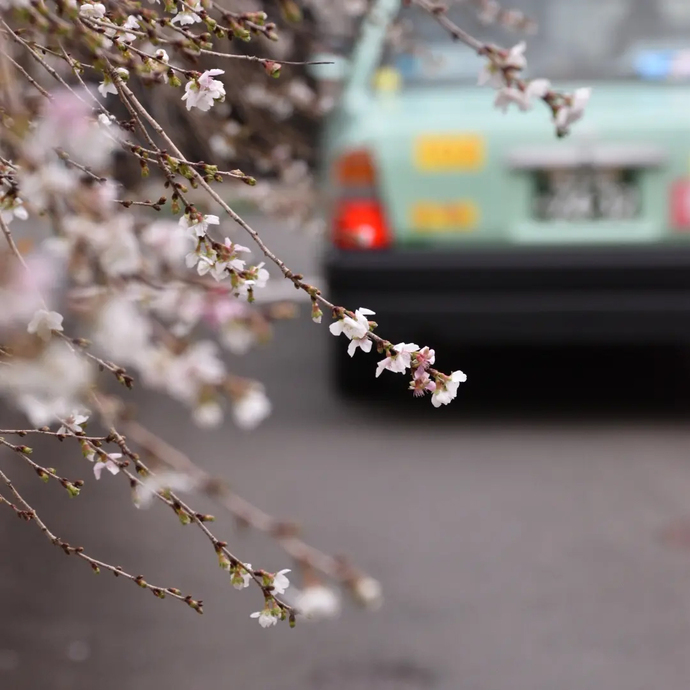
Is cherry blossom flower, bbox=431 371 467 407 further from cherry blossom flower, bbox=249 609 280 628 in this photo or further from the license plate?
the license plate

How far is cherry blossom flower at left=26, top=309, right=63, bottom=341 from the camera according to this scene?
58.7 inches

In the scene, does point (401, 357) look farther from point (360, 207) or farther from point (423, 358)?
point (360, 207)

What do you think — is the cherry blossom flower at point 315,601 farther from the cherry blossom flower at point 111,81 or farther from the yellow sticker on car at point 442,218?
the yellow sticker on car at point 442,218

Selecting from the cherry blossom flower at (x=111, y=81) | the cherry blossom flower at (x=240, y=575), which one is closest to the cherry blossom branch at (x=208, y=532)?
the cherry blossom flower at (x=240, y=575)

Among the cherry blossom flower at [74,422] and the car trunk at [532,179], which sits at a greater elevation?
the car trunk at [532,179]

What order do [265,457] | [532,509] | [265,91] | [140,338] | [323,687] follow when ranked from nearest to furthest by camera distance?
[140,338]
[323,687]
[532,509]
[265,457]
[265,91]

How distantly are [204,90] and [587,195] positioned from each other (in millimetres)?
3662

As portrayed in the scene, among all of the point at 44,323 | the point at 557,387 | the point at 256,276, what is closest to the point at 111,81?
the point at 256,276

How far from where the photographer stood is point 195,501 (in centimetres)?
462

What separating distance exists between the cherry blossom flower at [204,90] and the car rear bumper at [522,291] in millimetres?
3450

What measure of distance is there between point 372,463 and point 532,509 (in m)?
0.82

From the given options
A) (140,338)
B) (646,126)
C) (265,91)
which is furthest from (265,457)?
(140,338)

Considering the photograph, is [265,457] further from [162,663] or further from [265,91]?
[162,663]

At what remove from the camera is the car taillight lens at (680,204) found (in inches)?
209
